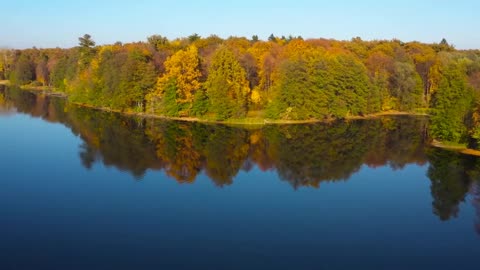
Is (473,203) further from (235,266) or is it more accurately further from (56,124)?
(56,124)

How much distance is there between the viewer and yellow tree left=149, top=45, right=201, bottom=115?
5731cm

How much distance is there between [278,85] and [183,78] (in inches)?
460

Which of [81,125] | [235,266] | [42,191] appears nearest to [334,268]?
[235,266]

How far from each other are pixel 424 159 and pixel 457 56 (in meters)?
43.8

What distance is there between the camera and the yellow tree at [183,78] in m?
57.3

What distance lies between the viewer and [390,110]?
7056cm

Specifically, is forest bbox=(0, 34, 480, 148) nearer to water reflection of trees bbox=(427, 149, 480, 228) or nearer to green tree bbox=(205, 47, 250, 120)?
green tree bbox=(205, 47, 250, 120)

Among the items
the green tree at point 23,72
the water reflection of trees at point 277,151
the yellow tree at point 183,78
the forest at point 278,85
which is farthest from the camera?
the green tree at point 23,72

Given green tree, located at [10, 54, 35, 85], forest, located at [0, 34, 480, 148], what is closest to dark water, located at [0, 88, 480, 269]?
forest, located at [0, 34, 480, 148]

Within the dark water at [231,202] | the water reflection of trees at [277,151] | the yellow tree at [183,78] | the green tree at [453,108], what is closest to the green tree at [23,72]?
the water reflection of trees at [277,151]

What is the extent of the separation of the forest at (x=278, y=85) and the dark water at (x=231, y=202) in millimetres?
7239

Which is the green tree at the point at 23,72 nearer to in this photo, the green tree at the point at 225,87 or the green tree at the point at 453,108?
the green tree at the point at 225,87

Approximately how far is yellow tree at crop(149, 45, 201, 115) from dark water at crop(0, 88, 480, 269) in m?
10.4

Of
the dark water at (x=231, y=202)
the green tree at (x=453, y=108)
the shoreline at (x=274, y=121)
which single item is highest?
the green tree at (x=453, y=108)
